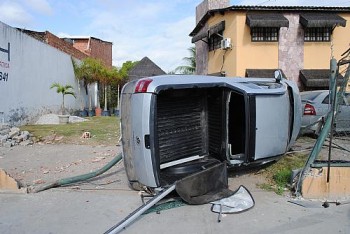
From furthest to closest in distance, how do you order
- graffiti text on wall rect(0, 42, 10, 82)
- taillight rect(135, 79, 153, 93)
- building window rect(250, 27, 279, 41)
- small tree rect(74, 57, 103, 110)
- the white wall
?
small tree rect(74, 57, 103, 110) → building window rect(250, 27, 279, 41) → the white wall → graffiti text on wall rect(0, 42, 10, 82) → taillight rect(135, 79, 153, 93)

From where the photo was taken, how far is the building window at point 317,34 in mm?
19734

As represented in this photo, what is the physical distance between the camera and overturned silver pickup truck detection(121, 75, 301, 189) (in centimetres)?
450

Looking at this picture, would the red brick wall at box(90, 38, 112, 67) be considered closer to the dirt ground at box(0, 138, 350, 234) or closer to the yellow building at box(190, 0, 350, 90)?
the yellow building at box(190, 0, 350, 90)

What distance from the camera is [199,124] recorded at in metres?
5.83

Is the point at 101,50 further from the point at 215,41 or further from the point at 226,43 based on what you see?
the point at 226,43

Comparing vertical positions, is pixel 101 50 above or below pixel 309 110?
above

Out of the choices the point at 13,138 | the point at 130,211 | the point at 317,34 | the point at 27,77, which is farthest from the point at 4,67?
the point at 317,34

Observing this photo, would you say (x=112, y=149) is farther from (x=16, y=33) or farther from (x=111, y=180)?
(x=16, y=33)

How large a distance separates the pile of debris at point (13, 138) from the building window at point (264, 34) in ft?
44.5

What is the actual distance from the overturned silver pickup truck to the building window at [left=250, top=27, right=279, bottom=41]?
1425 centimetres

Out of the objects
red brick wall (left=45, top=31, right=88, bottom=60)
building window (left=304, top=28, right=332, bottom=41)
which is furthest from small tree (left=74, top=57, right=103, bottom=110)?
building window (left=304, top=28, right=332, bottom=41)

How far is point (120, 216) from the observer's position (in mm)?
4355

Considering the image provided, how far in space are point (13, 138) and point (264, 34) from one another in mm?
14644

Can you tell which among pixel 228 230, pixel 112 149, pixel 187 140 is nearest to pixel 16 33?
pixel 112 149
